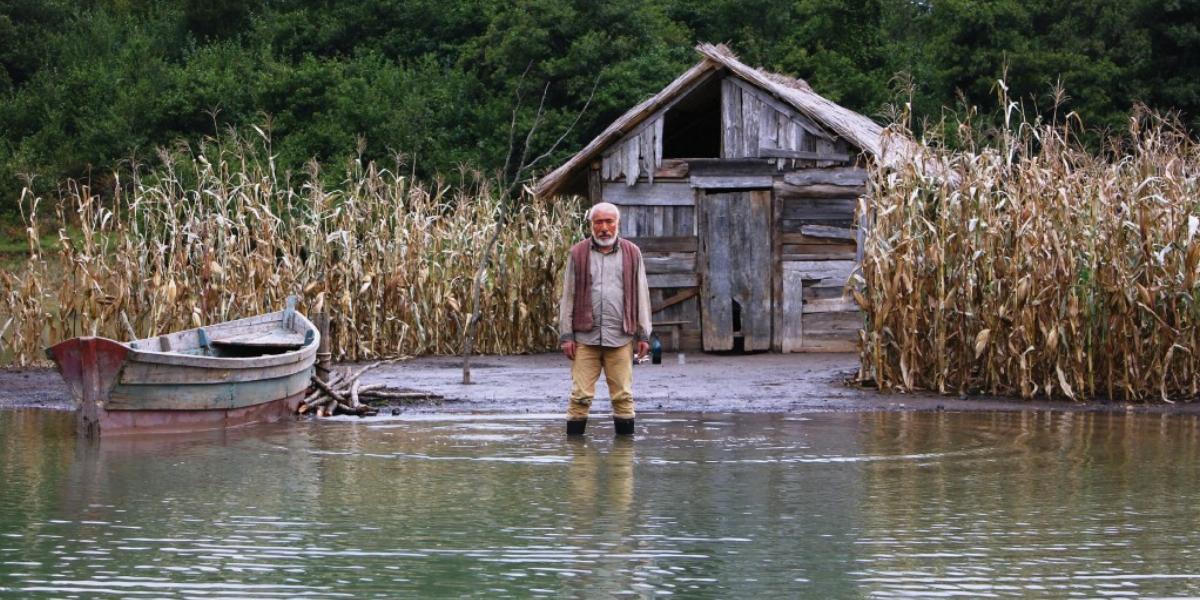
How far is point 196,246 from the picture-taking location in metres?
18.2

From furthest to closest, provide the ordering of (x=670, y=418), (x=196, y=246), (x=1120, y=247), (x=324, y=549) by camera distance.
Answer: (x=196, y=246) < (x=1120, y=247) < (x=670, y=418) < (x=324, y=549)

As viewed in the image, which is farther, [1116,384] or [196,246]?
[196,246]

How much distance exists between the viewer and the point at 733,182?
68.0ft

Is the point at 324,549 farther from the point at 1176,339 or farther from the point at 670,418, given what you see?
the point at 1176,339

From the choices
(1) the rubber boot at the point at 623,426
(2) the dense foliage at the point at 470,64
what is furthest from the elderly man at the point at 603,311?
(2) the dense foliage at the point at 470,64

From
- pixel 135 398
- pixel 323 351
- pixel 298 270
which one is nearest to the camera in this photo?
pixel 135 398

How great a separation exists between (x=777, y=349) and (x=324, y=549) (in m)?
13.7

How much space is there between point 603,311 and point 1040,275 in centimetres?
491

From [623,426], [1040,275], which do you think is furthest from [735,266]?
[623,426]

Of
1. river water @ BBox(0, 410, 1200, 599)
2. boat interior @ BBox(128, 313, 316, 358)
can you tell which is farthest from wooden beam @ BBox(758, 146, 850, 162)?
river water @ BBox(0, 410, 1200, 599)

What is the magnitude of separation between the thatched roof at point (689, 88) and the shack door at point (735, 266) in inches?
50.9

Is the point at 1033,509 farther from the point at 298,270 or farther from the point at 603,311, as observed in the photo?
the point at 298,270

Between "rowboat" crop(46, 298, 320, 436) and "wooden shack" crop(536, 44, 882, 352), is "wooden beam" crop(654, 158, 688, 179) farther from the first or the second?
"rowboat" crop(46, 298, 320, 436)

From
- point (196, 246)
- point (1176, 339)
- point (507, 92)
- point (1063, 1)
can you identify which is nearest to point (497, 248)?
point (196, 246)
